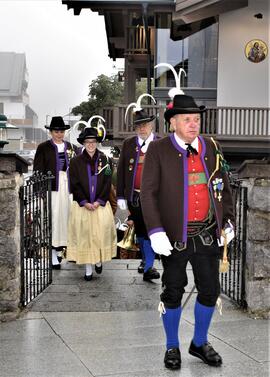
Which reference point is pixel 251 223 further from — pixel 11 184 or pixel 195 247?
pixel 11 184

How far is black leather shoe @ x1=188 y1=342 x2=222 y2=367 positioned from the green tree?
29.5 meters

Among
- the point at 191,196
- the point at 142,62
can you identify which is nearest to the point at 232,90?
the point at 142,62

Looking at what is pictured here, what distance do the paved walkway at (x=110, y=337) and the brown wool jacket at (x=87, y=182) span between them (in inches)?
40.0

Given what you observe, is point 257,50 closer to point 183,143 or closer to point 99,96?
point 183,143

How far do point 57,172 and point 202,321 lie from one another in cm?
388

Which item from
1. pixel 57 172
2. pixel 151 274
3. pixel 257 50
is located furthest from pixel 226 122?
pixel 151 274

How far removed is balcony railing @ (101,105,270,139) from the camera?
57.2ft

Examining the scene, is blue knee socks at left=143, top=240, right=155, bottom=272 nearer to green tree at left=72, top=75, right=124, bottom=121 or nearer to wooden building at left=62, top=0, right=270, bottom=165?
wooden building at left=62, top=0, right=270, bottom=165

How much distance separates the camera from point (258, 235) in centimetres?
517

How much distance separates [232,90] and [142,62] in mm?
6816

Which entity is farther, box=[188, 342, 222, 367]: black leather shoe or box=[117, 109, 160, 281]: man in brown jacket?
box=[117, 109, 160, 281]: man in brown jacket

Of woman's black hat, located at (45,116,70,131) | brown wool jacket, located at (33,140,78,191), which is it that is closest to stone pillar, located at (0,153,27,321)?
brown wool jacket, located at (33,140,78,191)

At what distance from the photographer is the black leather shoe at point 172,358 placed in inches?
159

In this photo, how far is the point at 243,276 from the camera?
5461 mm
